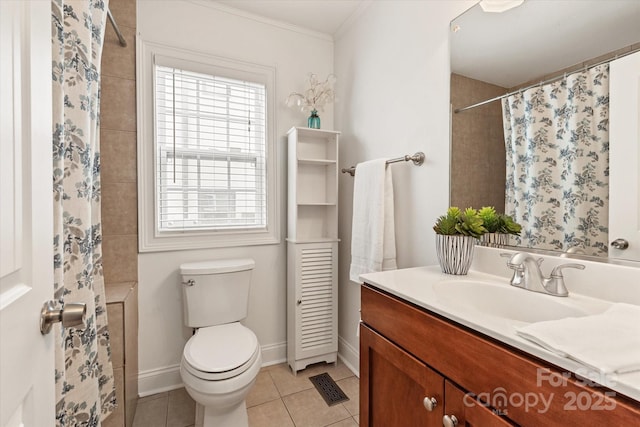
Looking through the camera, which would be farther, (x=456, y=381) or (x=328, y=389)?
(x=328, y=389)

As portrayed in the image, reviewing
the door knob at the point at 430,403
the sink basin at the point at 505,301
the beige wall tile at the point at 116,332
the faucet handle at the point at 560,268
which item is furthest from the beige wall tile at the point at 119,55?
the faucet handle at the point at 560,268

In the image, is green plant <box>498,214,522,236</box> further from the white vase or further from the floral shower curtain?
the floral shower curtain

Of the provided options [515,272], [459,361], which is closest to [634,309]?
[515,272]

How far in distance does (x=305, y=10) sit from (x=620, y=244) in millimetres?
2150

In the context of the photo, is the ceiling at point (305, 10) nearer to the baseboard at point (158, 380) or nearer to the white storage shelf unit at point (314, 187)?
the white storage shelf unit at point (314, 187)

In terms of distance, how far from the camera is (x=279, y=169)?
220 centimetres

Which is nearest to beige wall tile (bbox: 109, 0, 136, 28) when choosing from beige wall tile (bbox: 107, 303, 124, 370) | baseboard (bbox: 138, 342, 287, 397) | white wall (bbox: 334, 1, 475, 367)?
white wall (bbox: 334, 1, 475, 367)

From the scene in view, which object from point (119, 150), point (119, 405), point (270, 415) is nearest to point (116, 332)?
point (119, 405)

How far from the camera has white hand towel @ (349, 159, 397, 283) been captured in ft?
5.41

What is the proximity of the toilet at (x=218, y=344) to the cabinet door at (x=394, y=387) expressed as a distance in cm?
Result: 61

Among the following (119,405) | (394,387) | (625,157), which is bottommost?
(119,405)

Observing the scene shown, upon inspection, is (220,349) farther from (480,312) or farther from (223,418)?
(480,312)

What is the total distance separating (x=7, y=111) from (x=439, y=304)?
100 cm

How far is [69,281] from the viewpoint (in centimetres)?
98
